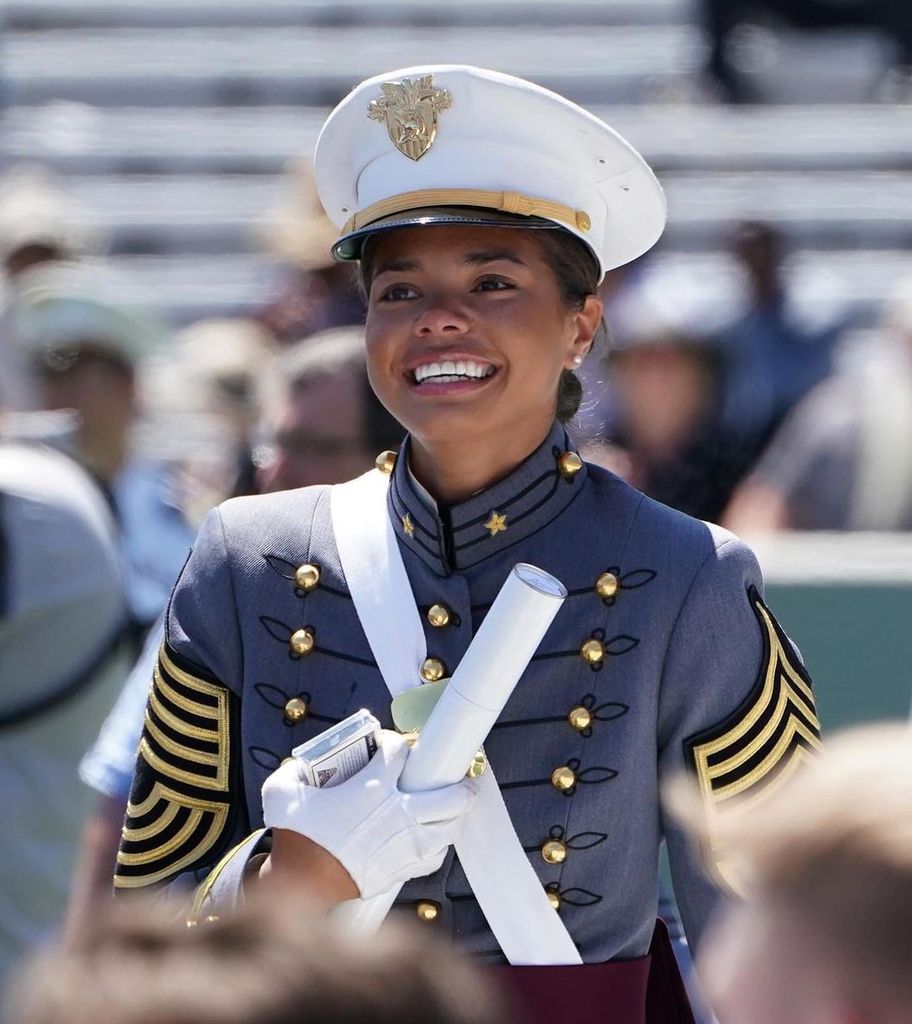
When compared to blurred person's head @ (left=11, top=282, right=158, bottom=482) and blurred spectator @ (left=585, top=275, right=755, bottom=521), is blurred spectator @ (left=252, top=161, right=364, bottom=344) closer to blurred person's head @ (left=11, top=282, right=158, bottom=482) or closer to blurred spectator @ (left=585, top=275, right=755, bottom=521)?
blurred person's head @ (left=11, top=282, right=158, bottom=482)

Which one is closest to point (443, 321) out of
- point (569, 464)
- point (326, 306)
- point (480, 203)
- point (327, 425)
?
point (480, 203)

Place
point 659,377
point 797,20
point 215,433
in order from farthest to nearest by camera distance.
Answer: point 797,20
point 215,433
point 659,377

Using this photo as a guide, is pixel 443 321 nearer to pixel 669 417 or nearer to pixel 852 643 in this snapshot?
pixel 852 643

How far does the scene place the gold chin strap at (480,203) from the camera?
2.76m

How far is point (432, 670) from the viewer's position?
8.82ft


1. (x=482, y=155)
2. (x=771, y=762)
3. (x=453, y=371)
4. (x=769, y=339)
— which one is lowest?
(x=769, y=339)

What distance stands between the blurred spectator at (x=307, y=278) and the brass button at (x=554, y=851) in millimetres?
2492

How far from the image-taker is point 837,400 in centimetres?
587

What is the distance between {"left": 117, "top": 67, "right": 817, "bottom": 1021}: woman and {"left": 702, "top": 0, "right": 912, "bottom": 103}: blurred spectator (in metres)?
8.90

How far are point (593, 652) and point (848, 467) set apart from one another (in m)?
3.08

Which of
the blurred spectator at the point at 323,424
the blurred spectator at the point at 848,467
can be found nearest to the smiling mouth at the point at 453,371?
the blurred spectator at the point at 323,424

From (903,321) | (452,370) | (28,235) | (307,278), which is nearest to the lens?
(452,370)

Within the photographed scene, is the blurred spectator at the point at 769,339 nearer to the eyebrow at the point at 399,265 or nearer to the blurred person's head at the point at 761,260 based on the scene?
the blurred person's head at the point at 761,260

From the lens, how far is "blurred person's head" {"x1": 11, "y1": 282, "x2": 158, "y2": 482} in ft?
17.2
